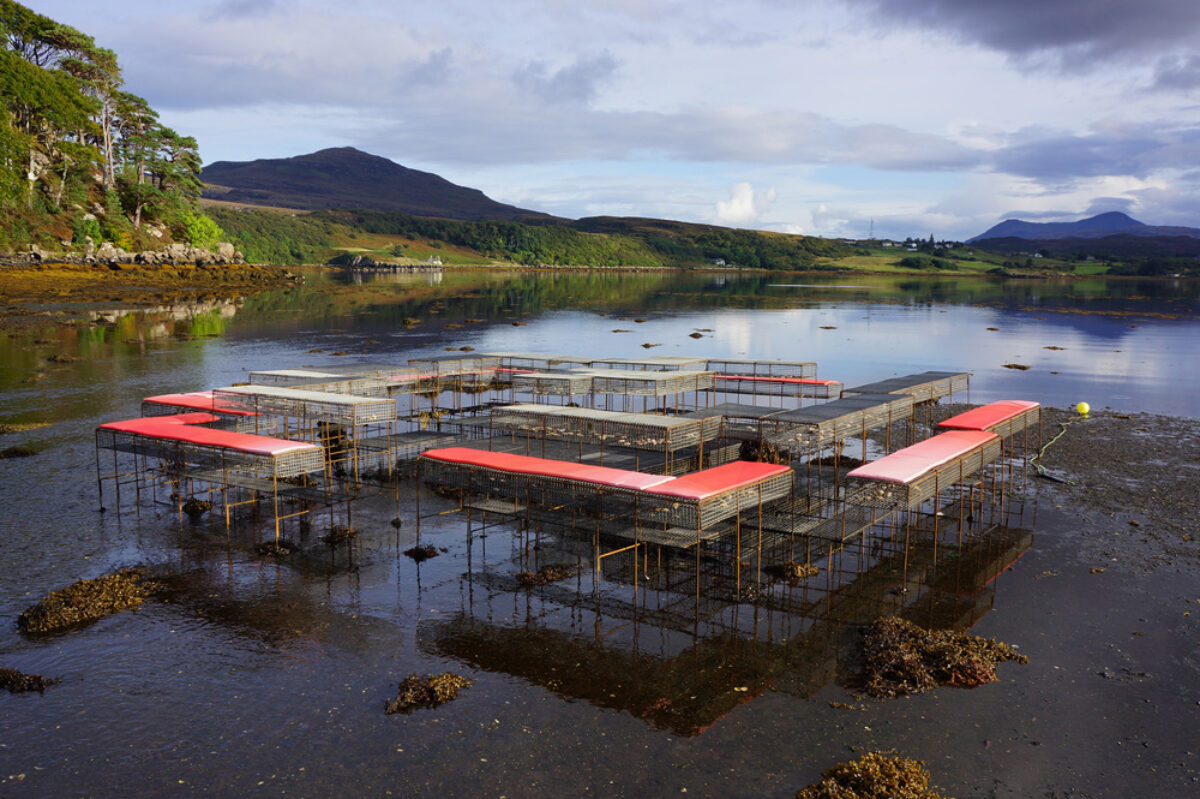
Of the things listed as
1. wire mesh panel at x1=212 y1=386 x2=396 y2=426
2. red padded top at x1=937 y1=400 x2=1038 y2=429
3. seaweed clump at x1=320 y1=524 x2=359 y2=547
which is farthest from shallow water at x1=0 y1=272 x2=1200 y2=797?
red padded top at x1=937 y1=400 x2=1038 y2=429

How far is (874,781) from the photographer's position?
13.9 metres

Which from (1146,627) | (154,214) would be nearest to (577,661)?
(1146,627)

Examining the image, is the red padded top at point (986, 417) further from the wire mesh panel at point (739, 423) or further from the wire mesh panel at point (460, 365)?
the wire mesh panel at point (460, 365)

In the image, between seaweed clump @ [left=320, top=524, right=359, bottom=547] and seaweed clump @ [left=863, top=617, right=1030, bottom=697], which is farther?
seaweed clump @ [left=320, top=524, right=359, bottom=547]

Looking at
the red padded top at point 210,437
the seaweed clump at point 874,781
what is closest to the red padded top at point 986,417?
the seaweed clump at point 874,781

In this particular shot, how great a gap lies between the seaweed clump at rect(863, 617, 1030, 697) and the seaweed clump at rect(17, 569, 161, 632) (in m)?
19.0

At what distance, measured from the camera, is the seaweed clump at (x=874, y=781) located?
44.8 ft

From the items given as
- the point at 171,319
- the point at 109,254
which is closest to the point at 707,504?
the point at 171,319

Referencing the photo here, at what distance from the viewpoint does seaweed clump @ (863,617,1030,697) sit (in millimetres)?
17828

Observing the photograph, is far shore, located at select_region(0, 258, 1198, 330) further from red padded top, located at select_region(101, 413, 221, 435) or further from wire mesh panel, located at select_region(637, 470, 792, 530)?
wire mesh panel, located at select_region(637, 470, 792, 530)

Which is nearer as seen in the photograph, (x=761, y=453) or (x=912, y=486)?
(x=912, y=486)

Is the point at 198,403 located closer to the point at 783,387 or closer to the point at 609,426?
the point at 609,426

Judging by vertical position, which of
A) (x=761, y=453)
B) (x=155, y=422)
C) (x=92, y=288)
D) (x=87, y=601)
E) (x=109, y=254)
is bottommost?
(x=87, y=601)

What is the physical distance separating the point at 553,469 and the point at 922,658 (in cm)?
1065
